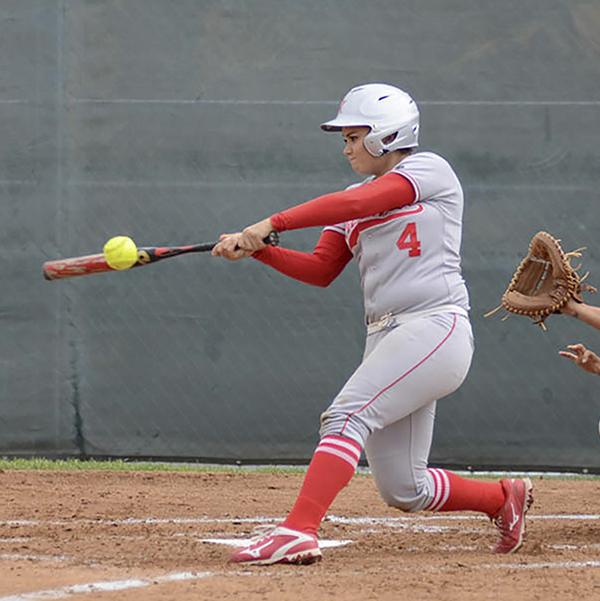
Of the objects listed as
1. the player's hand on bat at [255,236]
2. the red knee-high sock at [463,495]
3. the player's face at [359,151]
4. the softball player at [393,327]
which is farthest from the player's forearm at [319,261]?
the red knee-high sock at [463,495]

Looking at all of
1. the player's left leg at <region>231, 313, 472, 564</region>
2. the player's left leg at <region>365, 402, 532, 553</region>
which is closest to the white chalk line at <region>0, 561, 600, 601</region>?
the player's left leg at <region>231, 313, 472, 564</region>

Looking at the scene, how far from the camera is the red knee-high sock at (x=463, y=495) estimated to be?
455cm

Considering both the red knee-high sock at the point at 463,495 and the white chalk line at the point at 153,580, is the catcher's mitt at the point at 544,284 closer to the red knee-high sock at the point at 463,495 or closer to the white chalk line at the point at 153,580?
the red knee-high sock at the point at 463,495

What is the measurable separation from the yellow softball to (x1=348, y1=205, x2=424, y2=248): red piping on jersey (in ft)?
2.33

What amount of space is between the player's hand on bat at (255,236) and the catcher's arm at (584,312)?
3.73ft

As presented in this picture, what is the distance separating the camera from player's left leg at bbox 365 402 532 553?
4457mm

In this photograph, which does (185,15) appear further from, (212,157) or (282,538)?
(282,538)

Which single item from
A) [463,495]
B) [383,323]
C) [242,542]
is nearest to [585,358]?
[463,495]

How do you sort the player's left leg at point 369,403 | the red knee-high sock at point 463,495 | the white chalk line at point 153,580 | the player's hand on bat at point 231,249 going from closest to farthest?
1. the white chalk line at point 153,580
2. the player's left leg at point 369,403
3. the player's hand on bat at point 231,249
4. the red knee-high sock at point 463,495

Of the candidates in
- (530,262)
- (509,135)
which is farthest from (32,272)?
(530,262)

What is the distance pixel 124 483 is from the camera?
21.5ft

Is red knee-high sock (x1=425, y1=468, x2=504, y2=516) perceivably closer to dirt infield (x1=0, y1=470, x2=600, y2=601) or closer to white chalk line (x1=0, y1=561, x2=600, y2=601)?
dirt infield (x1=0, y1=470, x2=600, y2=601)

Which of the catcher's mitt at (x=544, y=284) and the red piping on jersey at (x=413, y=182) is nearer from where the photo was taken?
the red piping on jersey at (x=413, y=182)

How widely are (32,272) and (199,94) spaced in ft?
4.27
